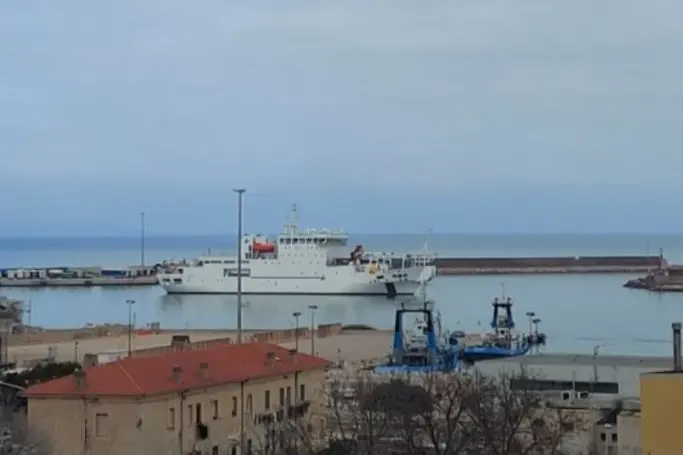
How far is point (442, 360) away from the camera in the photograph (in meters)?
25.0

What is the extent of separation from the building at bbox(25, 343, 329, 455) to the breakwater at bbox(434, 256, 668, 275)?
7724 cm

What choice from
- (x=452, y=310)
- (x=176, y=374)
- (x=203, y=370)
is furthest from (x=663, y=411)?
(x=452, y=310)

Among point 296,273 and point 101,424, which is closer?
point 101,424

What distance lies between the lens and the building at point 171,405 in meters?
11.3

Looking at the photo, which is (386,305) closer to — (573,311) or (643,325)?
(573,311)

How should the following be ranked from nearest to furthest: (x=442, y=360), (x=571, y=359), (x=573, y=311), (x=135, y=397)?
(x=135, y=397) → (x=571, y=359) → (x=442, y=360) → (x=573, y=311)

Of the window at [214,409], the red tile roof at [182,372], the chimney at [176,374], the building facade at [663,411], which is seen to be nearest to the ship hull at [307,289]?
the red tile roof at [182,372]

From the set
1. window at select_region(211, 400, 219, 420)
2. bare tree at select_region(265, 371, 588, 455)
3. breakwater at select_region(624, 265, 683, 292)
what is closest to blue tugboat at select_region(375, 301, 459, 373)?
bare tree at select_region(265, 371, 588, 455)

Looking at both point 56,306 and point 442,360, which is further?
point 56,306

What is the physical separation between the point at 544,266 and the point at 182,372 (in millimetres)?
84272

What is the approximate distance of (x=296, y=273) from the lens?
64000 millimetres

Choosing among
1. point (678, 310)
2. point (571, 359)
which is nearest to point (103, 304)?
point (678, 310)

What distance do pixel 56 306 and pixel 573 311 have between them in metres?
25.0

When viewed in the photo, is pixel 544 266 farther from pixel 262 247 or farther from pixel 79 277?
pixel 262 247
